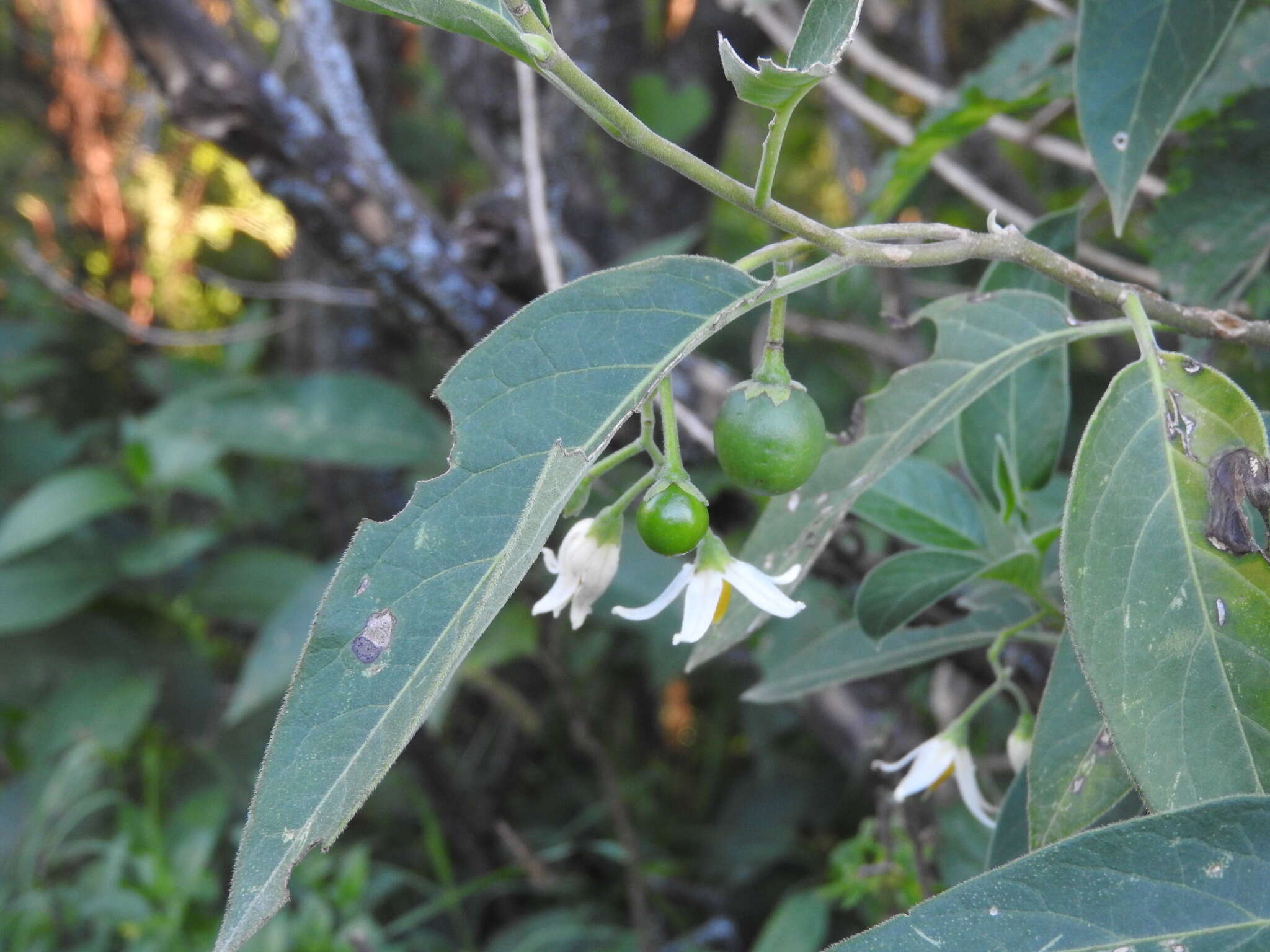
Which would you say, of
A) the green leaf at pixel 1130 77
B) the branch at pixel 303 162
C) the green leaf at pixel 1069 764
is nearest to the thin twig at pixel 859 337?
the branch at pixel 303 162

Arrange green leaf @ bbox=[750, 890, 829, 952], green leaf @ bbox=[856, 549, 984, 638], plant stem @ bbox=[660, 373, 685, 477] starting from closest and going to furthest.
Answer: plant stem @ bbox=[660, 373, 685, 477] < green leaf @ bbox=[856, 549, 984, 638] < green leaf @ bbox=[750, 890, 829, 952]

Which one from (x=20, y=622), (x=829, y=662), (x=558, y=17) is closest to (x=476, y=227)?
(x=558, y=17)

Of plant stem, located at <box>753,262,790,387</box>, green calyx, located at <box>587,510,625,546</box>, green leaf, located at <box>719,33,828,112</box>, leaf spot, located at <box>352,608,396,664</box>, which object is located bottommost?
green calyx, located at <box>587,510,625,546</box>

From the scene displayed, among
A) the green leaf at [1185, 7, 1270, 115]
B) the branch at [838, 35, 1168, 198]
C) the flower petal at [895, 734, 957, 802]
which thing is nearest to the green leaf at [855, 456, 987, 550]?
the flower petal at [895, 734, 957, 802]

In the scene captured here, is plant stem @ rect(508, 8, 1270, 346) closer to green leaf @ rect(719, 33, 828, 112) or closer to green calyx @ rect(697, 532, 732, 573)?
green leaf @ rect(719, 33, 828, 112)

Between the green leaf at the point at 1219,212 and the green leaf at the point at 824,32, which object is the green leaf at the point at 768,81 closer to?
the green leaf at the point at 824,32

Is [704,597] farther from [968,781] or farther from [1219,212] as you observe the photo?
[1219,212]

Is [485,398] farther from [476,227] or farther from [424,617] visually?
[476,227]
